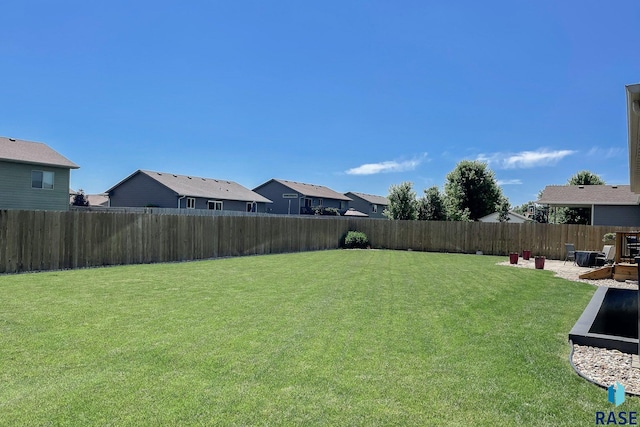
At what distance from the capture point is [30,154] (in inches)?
890

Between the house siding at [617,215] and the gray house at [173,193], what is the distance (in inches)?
1027

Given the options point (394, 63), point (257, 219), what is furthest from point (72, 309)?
point (394, 63)

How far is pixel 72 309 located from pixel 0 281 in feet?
14.4

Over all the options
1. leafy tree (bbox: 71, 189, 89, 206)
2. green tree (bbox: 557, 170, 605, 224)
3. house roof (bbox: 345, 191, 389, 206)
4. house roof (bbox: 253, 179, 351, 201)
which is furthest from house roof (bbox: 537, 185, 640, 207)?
leafy tree (bbox: 71, 189, 89, 206)

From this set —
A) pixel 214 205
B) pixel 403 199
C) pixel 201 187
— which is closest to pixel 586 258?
pixel 403 199

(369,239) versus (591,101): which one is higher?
(591,101)

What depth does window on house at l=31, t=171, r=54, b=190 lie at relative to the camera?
22.3 meters

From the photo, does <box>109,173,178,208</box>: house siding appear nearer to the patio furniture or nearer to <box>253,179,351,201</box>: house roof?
<box>253,179,351,201</box>: house roof

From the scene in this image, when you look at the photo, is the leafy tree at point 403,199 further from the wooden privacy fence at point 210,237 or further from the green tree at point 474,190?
the wooden privacy fence at point 210,237

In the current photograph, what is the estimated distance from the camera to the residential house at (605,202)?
74.8 feet

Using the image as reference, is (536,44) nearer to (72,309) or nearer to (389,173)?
(72,309)

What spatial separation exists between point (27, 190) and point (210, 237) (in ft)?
42.8

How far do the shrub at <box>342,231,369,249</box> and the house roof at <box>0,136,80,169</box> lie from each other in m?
16.2

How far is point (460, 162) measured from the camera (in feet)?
124
